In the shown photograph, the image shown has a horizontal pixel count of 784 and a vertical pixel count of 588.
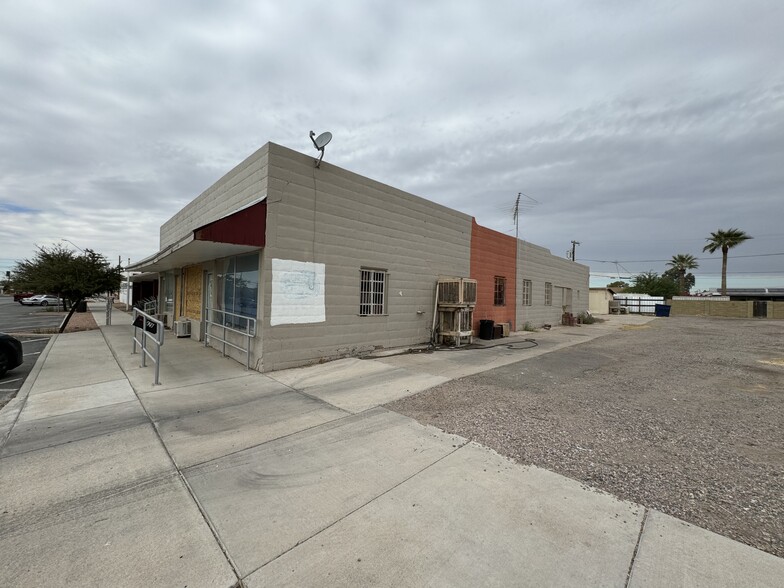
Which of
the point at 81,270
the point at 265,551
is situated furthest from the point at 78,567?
the point at 81,270

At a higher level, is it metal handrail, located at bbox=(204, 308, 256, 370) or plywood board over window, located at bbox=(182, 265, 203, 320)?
plywood board over window, located at bbox=(182, 265, 203, 320)

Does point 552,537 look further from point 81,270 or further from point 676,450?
point 81,270

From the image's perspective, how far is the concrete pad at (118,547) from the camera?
2053mm

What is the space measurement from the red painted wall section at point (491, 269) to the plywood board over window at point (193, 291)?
31.0 ft

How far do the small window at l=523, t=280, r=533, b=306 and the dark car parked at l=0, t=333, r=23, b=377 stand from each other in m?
17.1

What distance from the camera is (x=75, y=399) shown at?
5.31 meters

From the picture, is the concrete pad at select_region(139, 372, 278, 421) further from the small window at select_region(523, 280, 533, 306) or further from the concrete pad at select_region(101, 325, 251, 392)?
the small window at select_region(523, 280, 533, 306)

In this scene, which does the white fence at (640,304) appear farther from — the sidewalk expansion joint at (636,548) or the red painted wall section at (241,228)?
the sidewalk expansion joint at (636,548)

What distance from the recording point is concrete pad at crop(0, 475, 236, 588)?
2.05 metres

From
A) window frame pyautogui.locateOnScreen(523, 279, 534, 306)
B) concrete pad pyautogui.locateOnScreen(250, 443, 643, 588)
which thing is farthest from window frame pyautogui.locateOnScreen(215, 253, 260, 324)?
window frame pyautogui.locateOnScreen(523, 279, 534, 306)

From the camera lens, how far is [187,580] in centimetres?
204

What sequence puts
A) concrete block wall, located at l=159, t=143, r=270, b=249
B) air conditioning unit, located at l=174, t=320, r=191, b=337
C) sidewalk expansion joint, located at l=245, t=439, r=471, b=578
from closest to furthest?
1. sidewalk expansion joint, located at l=245, t=439, r=471, b=578
2. concrete block wall, located at l=159, t=143, r=270, b=249
3. air conditioning unit, located at l=174, t=320, r=191, b=337

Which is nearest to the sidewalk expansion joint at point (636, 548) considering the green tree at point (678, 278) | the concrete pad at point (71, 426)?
the concrete pad at point (71, 426)

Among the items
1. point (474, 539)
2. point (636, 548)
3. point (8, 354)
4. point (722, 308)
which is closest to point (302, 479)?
point (474, 539)
